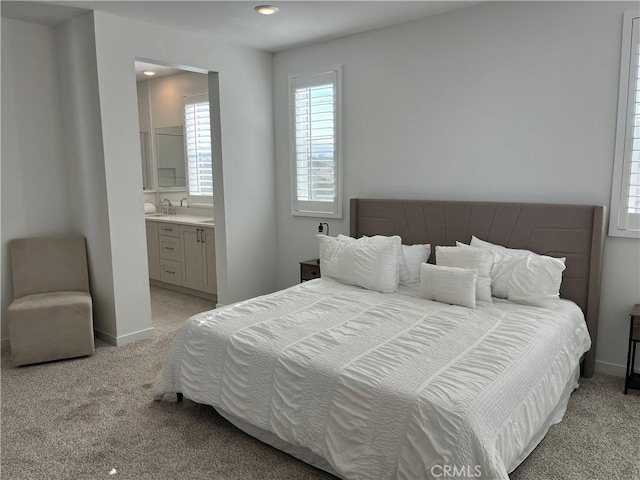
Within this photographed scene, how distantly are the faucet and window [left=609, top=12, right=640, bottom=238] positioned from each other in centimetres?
516

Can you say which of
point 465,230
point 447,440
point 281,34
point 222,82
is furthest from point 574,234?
point 222,82

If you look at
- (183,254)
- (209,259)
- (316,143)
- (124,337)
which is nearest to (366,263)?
(316,143)

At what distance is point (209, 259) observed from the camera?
5.23 m

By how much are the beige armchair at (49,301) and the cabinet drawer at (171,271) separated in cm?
158

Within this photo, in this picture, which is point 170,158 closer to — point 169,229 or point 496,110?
point 169,229

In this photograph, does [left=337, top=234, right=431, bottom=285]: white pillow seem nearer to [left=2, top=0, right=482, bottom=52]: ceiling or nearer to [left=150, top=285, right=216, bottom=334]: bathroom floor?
[left=2, top=0, right=482, bottom=52]: ceiling

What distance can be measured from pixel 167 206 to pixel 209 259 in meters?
1.71

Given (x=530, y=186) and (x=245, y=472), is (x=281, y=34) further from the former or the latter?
(x=245, y=472)

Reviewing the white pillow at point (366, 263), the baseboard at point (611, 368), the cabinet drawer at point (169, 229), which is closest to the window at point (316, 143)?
the white pillow at point (366, 263)

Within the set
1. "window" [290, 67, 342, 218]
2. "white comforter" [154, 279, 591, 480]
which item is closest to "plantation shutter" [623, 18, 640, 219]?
"white comforter" [154, 279, 591, 480]

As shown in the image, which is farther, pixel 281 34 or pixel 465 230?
pixel 281 34

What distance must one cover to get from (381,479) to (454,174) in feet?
8.45

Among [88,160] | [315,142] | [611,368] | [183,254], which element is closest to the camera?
A: [611,368]

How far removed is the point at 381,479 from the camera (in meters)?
1.97
